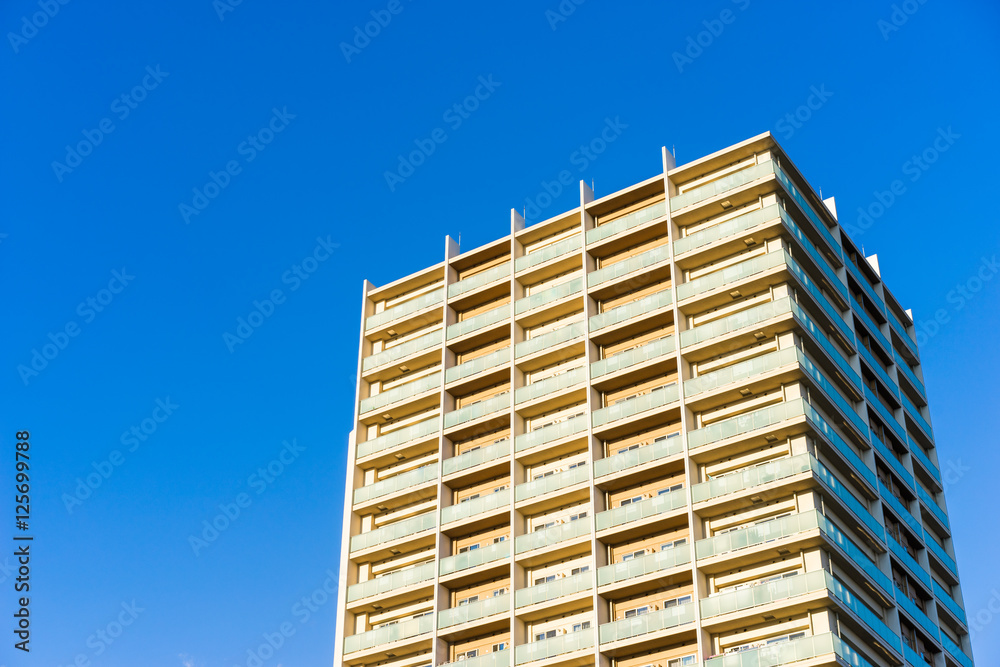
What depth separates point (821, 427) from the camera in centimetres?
7025

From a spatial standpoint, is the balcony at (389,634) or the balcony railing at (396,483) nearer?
the balcony at (389,634)

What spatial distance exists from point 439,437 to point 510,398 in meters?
5.44

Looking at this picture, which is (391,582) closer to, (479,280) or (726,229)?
(479,280)

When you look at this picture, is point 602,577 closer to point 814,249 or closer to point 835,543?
point 835,543

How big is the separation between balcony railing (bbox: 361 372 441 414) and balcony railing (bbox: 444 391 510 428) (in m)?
3.06

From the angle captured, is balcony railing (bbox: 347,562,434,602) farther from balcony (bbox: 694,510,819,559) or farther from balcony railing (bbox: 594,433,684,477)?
balcony (bbox: 694,510,819,559)

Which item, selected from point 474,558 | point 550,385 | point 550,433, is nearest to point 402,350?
point 550,385

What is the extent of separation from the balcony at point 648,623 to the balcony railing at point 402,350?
25835 mm

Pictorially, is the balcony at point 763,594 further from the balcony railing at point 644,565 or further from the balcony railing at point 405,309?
the balcony railing at point 405,309

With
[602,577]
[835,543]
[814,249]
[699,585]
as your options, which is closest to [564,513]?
[602,577]

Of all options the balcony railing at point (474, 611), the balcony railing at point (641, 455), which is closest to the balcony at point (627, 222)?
the balcony railing at point (641, 455)

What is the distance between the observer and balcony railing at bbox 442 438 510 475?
7888 centimetres

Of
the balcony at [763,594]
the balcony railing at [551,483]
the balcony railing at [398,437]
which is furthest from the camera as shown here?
the balcony railing at [398,437]

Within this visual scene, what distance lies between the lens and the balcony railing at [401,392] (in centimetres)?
8512
